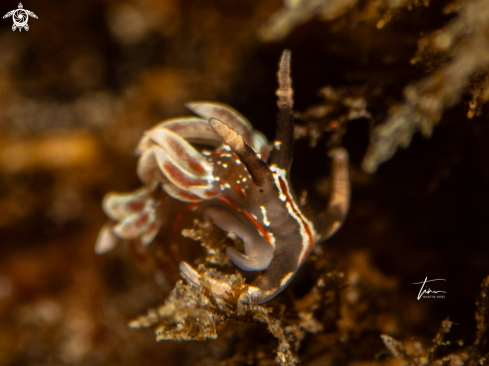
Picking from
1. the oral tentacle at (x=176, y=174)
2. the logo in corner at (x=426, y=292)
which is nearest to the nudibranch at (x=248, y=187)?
the oral tentacle at (x=176, y=174)

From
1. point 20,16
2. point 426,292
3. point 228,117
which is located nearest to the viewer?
point 228,117

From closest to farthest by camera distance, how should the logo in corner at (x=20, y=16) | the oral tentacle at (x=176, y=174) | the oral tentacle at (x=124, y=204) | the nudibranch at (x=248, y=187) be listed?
the nudibranch at (x=248, y=187), the oral tentacle at (x=176, y=174), the oral tentacle at (x=124, y=204), the logo in corner at (x=20, y=16)

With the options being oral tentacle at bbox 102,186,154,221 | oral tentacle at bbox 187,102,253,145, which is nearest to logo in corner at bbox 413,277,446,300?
oral tentacle at bbox 187,102,253,145

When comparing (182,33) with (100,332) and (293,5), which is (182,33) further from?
(100,332)

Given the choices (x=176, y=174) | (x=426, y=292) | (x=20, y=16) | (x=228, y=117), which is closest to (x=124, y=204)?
(x=176, y=174)

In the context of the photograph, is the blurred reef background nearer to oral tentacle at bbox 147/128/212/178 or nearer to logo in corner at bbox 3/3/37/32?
logo in corner at bbox 3/3/37/32

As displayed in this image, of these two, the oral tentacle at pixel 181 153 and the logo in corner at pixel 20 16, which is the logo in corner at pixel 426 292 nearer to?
the oral tentacle at pixel 181 153

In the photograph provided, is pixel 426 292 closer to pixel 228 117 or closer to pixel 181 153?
pixel 228 117
